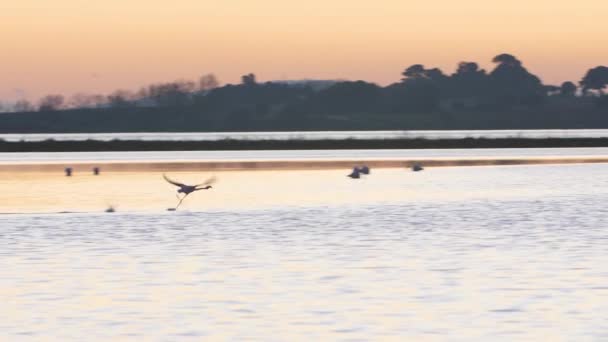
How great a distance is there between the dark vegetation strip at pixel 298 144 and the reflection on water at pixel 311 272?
79.2 meters

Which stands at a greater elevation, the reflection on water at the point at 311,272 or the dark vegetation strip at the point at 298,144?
the reflection on water at the point at 311,272

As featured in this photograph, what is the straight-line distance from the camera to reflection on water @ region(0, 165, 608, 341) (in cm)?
1313

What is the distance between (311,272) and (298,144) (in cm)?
10022

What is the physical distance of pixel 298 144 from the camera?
118 m

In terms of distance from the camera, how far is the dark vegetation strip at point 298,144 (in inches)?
4397

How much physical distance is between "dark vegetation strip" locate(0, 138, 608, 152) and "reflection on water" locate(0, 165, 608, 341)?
7916 centimetres

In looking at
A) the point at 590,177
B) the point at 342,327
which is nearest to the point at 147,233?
the point at 342,327

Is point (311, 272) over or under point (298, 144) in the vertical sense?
over

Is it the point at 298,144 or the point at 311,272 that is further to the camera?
the point at 298,144

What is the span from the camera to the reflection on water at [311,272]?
13.1m

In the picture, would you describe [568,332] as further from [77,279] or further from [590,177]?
[590,177]

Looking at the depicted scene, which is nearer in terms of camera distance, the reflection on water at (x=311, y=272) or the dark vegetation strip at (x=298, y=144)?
the reflection on water at (x=311, y=272)

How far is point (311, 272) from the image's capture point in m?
17.8

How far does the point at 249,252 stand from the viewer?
68.3 ft
